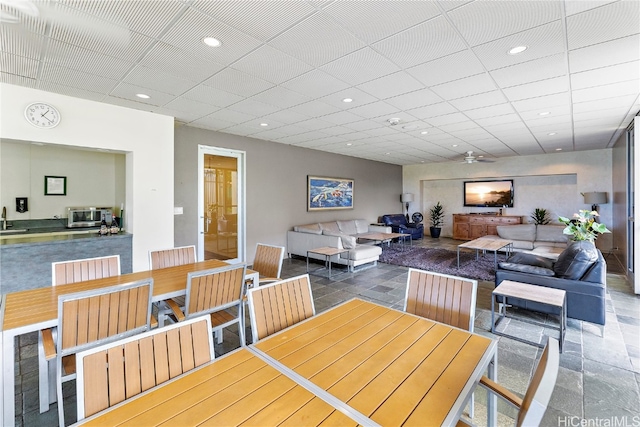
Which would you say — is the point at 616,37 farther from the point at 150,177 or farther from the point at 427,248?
the point at 427,248

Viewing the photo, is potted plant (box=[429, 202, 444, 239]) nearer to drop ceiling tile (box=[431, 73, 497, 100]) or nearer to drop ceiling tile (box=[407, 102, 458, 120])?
drop ceiling tile (box=[407, 102, 458, 120])

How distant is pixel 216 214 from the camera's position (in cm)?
559

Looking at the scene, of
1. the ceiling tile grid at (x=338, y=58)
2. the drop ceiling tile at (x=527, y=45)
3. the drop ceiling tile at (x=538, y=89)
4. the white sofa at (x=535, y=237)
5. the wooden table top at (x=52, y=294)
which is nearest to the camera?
the wooden table top at (x=52, y=294)

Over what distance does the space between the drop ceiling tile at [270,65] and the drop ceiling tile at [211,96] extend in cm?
68

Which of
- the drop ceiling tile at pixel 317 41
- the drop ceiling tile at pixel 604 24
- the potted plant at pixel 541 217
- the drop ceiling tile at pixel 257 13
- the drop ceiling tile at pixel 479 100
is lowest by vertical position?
the potted plant at pixel 541 217

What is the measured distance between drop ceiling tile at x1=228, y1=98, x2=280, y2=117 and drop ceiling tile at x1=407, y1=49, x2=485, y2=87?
1.91 meters

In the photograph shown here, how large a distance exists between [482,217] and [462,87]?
263 inches

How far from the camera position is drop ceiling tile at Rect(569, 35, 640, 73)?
7.79 feet

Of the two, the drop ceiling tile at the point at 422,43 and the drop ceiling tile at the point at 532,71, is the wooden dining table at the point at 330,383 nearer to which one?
the drop ceiling tile at the point at 422,43

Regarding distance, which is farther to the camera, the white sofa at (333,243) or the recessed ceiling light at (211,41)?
the white sofa at (333,243)

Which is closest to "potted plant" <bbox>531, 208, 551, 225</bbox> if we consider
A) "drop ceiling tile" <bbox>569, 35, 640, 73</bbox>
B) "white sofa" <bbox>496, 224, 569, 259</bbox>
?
"white sofa" <bbox>496, 224, 569, 259</bbox>

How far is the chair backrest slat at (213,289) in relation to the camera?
2174 mm

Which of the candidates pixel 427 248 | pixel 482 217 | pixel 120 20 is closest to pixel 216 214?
pixel 120 20

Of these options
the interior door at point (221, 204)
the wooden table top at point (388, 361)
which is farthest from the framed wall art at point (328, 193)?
the wooden table top at point (388, 361)
